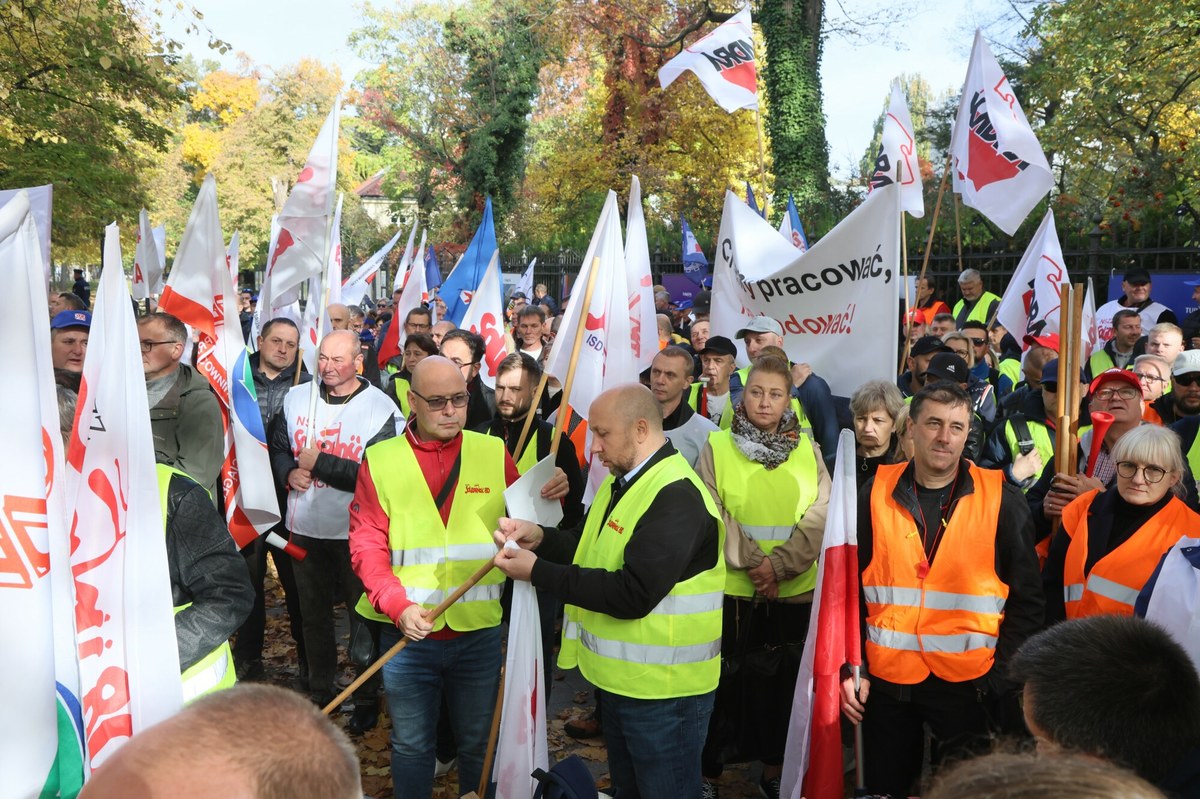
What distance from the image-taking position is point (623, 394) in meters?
3.49

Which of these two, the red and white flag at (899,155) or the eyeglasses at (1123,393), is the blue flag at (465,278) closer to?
the red and white flag at (899,155)

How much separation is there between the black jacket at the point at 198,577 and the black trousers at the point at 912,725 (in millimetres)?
2354

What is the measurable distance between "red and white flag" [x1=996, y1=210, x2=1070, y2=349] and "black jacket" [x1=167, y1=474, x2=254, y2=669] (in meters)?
6.43

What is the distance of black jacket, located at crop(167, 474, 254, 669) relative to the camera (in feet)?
9.55

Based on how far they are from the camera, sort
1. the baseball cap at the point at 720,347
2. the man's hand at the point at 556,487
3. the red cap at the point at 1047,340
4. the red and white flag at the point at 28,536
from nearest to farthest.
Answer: the red and white flag at the point at 28,536 < the man's hand at the point at 556,487 < the baseball cap at the point at 720,347 < the red cap at the point at 1047,340

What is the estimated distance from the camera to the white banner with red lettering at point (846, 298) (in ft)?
17.6

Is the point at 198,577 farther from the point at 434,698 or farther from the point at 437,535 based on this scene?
the point at 434,698

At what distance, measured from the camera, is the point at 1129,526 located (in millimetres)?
3721

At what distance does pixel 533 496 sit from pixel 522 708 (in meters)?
0.80

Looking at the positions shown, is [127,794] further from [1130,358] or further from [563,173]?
[563,173]

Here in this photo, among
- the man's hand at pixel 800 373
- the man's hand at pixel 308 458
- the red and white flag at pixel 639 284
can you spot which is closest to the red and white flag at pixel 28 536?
the man's hand at pixel 308 458

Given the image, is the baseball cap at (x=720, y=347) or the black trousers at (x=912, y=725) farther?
the baseball cap at (x=720, y=347)

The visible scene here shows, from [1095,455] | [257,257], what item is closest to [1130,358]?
[1095,455]

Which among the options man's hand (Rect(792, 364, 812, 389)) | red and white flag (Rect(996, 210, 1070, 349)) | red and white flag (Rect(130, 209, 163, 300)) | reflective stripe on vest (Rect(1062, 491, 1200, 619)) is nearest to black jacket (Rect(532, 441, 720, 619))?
reflective stripe on vest (Rect(1062, 491, 1200, 619))
